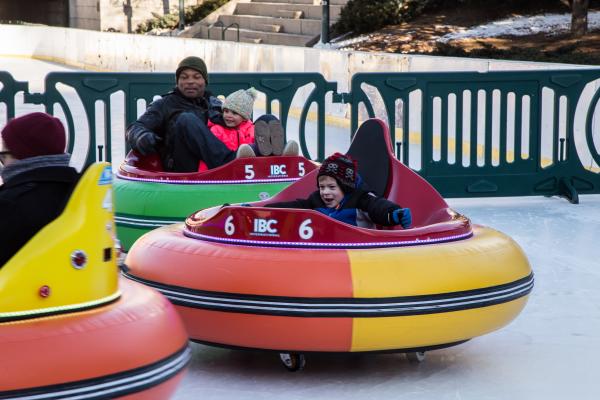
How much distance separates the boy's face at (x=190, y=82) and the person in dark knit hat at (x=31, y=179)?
12.5 feet

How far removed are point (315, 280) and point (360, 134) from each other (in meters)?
1.48

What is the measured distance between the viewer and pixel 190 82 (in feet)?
25.2

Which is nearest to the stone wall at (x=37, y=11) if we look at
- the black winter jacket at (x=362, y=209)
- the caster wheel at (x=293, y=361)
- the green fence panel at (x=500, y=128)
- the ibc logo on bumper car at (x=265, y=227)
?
the green fence panel at (x=500, y=128)

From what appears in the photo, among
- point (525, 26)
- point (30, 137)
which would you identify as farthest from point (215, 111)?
point (525, 26)

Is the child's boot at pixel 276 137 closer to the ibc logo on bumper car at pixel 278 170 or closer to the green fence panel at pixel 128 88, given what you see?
the ibc logo on bumper car at pixel 278 170

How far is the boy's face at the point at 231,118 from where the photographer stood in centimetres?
736

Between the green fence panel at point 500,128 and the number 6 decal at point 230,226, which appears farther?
the green fence panel at point 500,128

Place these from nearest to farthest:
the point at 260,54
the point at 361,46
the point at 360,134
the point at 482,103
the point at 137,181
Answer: the point at 360,134 < the point at 137,181 < the point at 482,103 < the point at 260,54 < the point at 361,46

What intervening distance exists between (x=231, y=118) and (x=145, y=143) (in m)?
0.55

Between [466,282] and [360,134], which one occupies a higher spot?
[360,134]

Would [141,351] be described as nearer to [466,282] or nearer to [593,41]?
[466,282]

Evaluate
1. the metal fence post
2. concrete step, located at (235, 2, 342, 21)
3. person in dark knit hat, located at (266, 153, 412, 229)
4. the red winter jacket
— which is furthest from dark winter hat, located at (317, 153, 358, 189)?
concrete step, located at (235, 2, 342, 21)

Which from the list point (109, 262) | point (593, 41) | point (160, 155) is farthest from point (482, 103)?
point (593, 41)

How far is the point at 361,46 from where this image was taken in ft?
87.6
